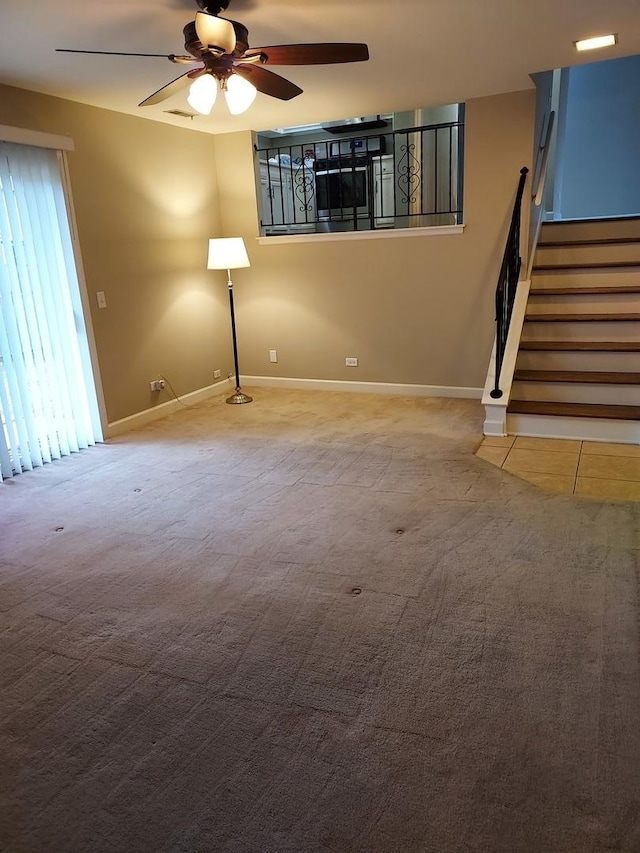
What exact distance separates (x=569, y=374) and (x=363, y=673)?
10.4ft

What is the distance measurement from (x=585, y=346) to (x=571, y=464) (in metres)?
1.17

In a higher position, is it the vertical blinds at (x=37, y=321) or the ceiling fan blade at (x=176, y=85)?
the ceiling fan blade at (x=176, y=85)

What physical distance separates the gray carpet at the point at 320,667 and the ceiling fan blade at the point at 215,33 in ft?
7.20

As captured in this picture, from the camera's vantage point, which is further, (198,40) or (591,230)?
(591,230)

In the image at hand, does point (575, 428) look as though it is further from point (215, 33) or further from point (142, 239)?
point (142, 239)

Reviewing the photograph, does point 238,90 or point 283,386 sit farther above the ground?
point 238,90

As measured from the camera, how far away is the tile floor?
3.42m

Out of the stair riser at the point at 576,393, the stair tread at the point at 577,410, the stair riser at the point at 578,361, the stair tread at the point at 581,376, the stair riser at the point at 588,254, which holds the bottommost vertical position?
the stair tread at the point at 577,410

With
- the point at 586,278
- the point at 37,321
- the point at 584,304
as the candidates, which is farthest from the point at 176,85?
the point at 586,278

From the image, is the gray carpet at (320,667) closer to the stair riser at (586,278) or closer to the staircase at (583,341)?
the staircase at (583,341)

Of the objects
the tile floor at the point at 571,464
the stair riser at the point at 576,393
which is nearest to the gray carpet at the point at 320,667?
the tile floor at the point at 571,464

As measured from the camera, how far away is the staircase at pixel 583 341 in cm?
419

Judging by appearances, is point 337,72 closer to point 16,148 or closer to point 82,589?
point 16,148

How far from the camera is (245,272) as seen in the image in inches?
240
